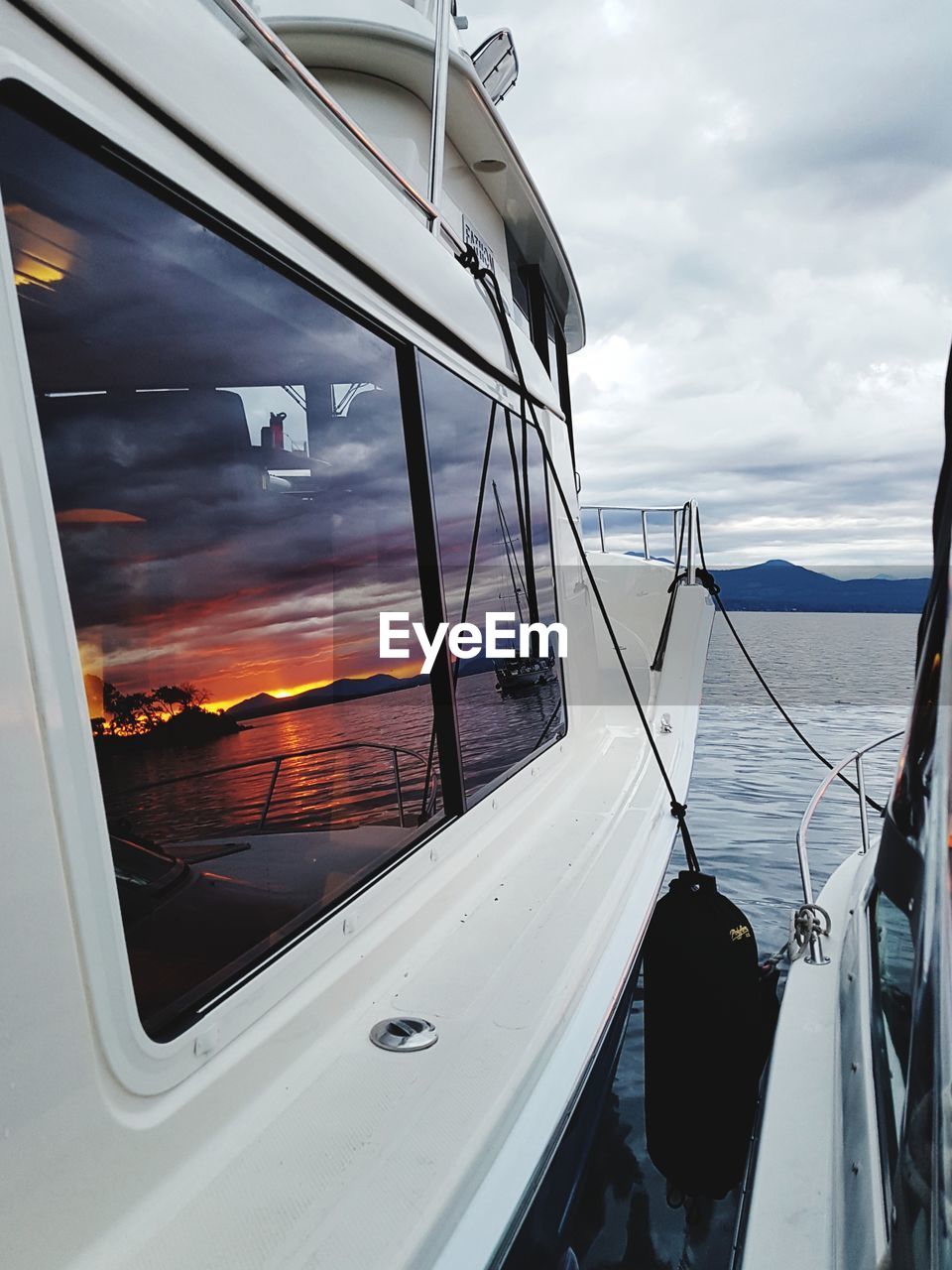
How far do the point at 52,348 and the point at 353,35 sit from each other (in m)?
3.30

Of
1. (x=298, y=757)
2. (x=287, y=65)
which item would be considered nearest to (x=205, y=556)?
(x=298, y=757)

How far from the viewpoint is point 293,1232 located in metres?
1.13

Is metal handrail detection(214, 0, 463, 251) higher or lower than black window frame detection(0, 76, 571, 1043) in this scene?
higher

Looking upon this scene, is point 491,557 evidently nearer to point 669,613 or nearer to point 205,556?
point 205,556

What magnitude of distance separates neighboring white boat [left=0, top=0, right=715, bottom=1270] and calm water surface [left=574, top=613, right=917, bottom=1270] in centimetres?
74

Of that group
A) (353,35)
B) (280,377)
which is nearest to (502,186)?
(353,35)

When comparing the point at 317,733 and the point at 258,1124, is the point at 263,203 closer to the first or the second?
the point at 317,733

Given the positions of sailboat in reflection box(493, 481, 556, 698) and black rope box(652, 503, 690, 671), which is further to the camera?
black rope box(652, 503, 690, 671)

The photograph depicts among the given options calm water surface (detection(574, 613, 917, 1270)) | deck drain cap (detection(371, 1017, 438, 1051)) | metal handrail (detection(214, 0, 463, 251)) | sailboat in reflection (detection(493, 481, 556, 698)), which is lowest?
calm water surface (detection(574, 613, 917, 1270))

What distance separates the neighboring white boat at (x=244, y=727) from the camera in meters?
1.06

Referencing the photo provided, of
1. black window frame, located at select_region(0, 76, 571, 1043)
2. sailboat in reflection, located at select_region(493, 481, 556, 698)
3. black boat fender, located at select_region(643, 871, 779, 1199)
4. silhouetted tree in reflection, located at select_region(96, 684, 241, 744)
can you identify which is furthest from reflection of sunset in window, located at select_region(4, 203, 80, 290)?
sailboat in reflection, located at select_region(493, 481, 556, 698)

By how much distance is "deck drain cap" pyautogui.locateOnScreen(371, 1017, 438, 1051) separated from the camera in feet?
5.20

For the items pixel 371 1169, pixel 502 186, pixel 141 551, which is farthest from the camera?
pixel 502 186

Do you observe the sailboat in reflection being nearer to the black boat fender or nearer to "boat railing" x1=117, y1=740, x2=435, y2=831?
"boat railing" x1=117, y1=740, x2=435, y2=831
